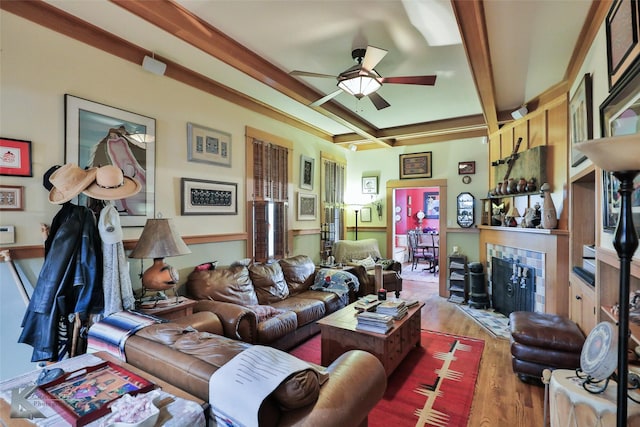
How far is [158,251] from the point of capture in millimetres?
2543

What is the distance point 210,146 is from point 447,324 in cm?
376

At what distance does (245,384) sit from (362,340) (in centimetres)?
170

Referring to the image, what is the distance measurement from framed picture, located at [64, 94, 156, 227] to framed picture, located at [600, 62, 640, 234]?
327 cm

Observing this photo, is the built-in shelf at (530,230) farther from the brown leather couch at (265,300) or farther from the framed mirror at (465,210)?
the brown leather couch at (265,300)

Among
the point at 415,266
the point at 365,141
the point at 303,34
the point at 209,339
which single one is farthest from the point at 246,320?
the point at 415,266

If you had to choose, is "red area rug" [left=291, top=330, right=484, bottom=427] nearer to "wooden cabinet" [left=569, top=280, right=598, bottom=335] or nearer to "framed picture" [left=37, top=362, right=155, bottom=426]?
"wooden cabinet" [left=569, top=280, right=598, bottom=335]

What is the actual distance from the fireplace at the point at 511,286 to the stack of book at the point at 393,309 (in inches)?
78.1

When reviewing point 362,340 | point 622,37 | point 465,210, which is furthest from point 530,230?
point 362,340

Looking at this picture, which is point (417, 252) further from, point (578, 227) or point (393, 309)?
point (393, 309)

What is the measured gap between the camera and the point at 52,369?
1.42 m

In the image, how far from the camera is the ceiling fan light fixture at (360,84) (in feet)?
9.16

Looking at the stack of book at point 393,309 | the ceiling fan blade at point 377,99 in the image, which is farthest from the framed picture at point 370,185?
the stack of book at point 393,309

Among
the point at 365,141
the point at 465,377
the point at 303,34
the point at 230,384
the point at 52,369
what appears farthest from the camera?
the point at 365,141

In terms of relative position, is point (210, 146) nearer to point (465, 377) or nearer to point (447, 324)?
point (465, 377)
